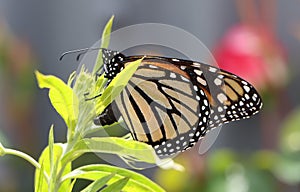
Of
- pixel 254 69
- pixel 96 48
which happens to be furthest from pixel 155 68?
pixel 254 69

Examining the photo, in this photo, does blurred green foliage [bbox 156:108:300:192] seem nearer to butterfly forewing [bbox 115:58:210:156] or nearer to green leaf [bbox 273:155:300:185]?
green leaf [bbox 273:155:300:185]

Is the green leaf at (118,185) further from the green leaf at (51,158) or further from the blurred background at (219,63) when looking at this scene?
the blurred background at (219,63)

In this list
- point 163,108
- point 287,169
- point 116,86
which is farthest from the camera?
point 287,169

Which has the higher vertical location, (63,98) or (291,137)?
(63,98)

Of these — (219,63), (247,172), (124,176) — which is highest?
(124,176)

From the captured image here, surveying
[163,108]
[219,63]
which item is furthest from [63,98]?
[219,63]

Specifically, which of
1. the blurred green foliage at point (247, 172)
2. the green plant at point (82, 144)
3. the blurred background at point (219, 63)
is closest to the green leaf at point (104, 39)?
the green plant at point (82, 144)

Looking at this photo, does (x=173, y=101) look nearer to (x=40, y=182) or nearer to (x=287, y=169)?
(x=40, y=182)
